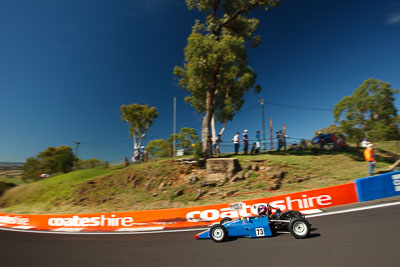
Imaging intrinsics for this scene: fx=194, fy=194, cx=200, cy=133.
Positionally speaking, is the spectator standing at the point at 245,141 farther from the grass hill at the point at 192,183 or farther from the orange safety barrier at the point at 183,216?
the orange safety barrier at the point at 183,216

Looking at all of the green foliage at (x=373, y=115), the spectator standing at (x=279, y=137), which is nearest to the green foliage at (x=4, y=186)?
the spectator standing at (x=279, y=137)

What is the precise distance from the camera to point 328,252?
409cm

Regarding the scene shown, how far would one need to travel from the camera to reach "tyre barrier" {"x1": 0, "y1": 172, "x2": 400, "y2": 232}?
7590 mm

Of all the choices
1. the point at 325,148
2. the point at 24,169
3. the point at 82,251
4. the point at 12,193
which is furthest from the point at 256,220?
the point at 24,169

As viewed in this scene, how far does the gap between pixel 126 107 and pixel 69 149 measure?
65.9 feet

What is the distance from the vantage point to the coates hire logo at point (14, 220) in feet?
37.8

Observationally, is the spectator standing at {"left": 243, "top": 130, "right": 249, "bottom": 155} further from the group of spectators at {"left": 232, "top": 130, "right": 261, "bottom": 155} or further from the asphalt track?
the asphalt track

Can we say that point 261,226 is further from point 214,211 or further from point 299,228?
point 214,211

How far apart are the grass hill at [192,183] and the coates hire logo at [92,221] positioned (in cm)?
243

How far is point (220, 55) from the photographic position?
14.1 m

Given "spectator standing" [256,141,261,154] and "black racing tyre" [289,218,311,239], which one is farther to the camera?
"spectator standing" [256,141,261,154]

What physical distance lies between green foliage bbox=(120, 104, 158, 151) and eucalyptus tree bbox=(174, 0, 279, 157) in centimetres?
1853

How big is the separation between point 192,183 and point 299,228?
9130mm

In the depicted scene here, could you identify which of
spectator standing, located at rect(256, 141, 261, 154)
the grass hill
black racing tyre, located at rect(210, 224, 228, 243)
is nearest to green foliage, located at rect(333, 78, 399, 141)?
the grass hill
